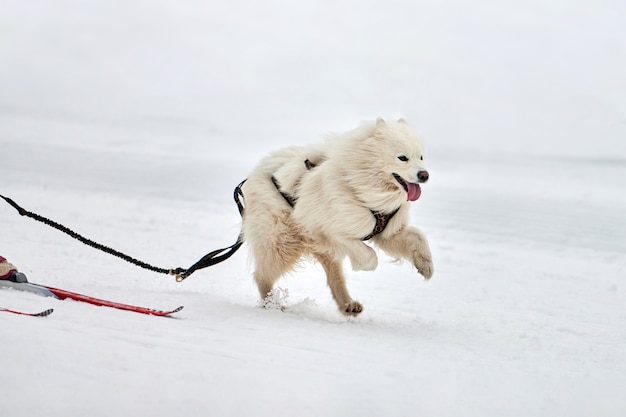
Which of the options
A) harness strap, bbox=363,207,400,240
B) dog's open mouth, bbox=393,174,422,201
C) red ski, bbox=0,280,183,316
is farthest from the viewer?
harness strap, bbox=363,207,400,240

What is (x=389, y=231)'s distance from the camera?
17.1 feet

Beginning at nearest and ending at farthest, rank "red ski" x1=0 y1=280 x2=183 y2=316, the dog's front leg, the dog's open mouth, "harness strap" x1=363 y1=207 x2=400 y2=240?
"red ski" x1=0 y1=280 x2=183 y2=316, the dog's open mouth, the dog's front leg, "harness strap" x1=363 y1=207 x2=400 y2=240

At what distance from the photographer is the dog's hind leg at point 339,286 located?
17.9ft

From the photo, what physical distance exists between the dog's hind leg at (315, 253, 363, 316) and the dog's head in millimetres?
945

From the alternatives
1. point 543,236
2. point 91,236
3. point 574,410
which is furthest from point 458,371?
point 543,236

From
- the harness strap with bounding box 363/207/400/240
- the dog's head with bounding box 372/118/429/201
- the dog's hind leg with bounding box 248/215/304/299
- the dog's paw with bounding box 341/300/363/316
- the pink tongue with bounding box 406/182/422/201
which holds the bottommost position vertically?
the dog's paw with bounding box 341/300/363/316

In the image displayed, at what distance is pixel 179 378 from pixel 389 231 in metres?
2.48

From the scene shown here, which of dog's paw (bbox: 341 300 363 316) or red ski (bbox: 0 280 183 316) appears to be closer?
red ski (bbox: 0 280 183 316)

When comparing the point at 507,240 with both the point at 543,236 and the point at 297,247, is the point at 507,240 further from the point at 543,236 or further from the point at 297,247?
the point at 297,247

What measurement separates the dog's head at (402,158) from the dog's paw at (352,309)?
3.27 ft

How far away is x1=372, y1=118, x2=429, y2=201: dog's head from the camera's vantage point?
4.89 m

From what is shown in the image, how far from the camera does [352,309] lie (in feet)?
17.9

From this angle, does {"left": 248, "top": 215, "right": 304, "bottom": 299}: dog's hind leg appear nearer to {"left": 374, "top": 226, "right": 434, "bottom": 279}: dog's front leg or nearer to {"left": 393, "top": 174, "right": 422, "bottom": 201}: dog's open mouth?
{"left": 374, "top": 226, "right": 434, "bottom": 279}: dog's front leg

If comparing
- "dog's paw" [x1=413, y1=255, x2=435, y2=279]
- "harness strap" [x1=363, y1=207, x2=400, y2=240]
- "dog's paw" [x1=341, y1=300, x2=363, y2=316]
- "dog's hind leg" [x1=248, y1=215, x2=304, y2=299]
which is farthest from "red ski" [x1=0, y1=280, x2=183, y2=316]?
"dog's paw" [x1=413, y1=255, x2=435, y2=279]
